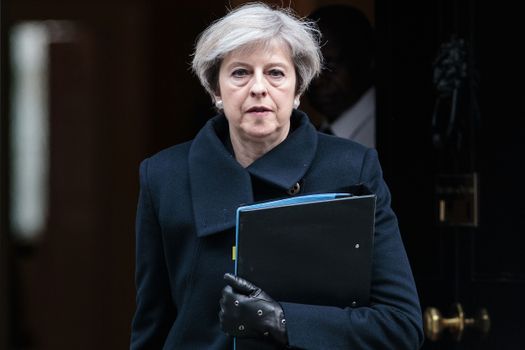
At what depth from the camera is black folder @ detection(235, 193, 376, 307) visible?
7.47ft

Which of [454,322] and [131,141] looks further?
[131,141]

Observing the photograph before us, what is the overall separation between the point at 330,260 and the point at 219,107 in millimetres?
520

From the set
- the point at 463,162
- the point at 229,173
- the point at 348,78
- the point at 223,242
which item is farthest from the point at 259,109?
the point at 348,78

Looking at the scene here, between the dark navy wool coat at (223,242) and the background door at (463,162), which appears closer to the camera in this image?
the dark navy wool coat at (223,242)

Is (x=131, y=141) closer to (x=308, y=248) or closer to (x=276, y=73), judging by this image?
(x=276, y=73)

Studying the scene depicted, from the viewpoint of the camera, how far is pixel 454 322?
364cm

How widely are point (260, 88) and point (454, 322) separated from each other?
4.89 feet

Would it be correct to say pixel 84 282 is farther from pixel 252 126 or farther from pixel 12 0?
pixel 252 126

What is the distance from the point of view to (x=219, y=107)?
8.70 feet

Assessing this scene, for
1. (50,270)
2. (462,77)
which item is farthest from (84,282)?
(462,77)

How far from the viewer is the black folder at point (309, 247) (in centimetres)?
228

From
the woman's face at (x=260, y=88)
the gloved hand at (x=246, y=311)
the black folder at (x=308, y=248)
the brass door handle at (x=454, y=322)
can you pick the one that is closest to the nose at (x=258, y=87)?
the woman's face at (x=260, y=88)

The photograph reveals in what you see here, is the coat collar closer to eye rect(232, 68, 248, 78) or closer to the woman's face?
the woman's face

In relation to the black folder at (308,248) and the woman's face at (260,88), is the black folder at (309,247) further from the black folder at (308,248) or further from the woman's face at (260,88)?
the woman's face at (260,88)
